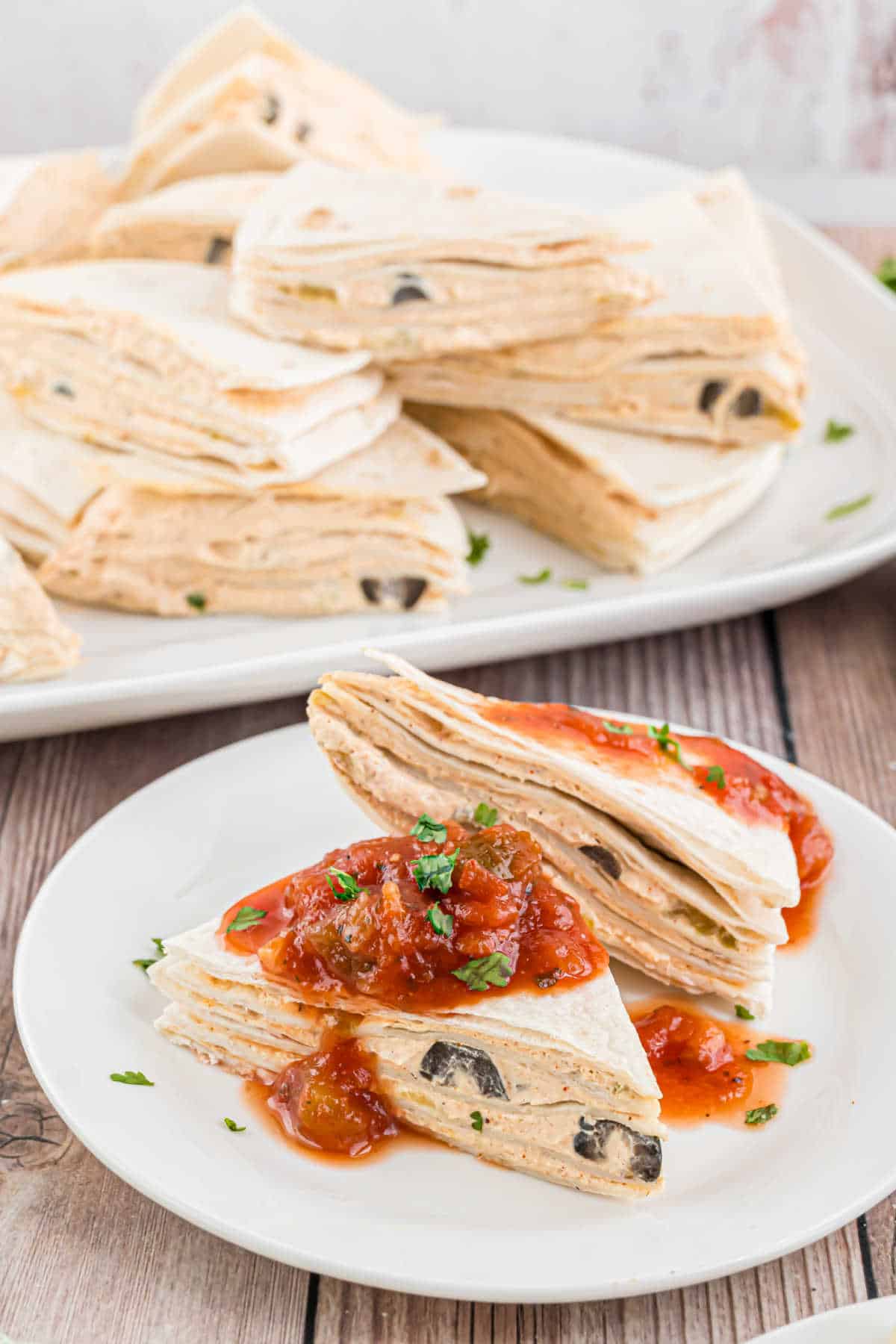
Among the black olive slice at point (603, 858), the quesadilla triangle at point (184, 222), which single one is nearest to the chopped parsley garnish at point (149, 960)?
the black olive slice at point (603, 858)

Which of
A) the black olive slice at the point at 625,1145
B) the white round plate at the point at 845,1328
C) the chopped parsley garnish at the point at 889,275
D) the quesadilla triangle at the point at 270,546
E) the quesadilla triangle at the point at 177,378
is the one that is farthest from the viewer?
the chopped parsley garnish at the point at 889,275

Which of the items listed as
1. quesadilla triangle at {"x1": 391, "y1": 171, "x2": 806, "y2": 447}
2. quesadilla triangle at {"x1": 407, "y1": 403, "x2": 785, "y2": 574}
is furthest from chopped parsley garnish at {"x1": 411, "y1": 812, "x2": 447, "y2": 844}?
quesadilla triangle at {"x1": 391, "y1": 171, "x2": 806, "y2": 447}

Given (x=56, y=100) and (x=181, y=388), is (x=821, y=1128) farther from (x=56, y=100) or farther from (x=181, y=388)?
(x=56, y=100)

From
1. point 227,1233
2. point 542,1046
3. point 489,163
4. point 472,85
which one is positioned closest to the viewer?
point 227,1233

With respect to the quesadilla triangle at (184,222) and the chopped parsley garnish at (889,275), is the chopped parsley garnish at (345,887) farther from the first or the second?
the chopped parsley garnish at (889,275)

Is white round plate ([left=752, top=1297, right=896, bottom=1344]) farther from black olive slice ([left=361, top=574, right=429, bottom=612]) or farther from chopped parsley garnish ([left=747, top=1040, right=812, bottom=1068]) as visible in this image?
black olive slice ([left=361, top=574, right=429, bottom=612])

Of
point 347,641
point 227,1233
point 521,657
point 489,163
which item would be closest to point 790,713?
point 521,657
